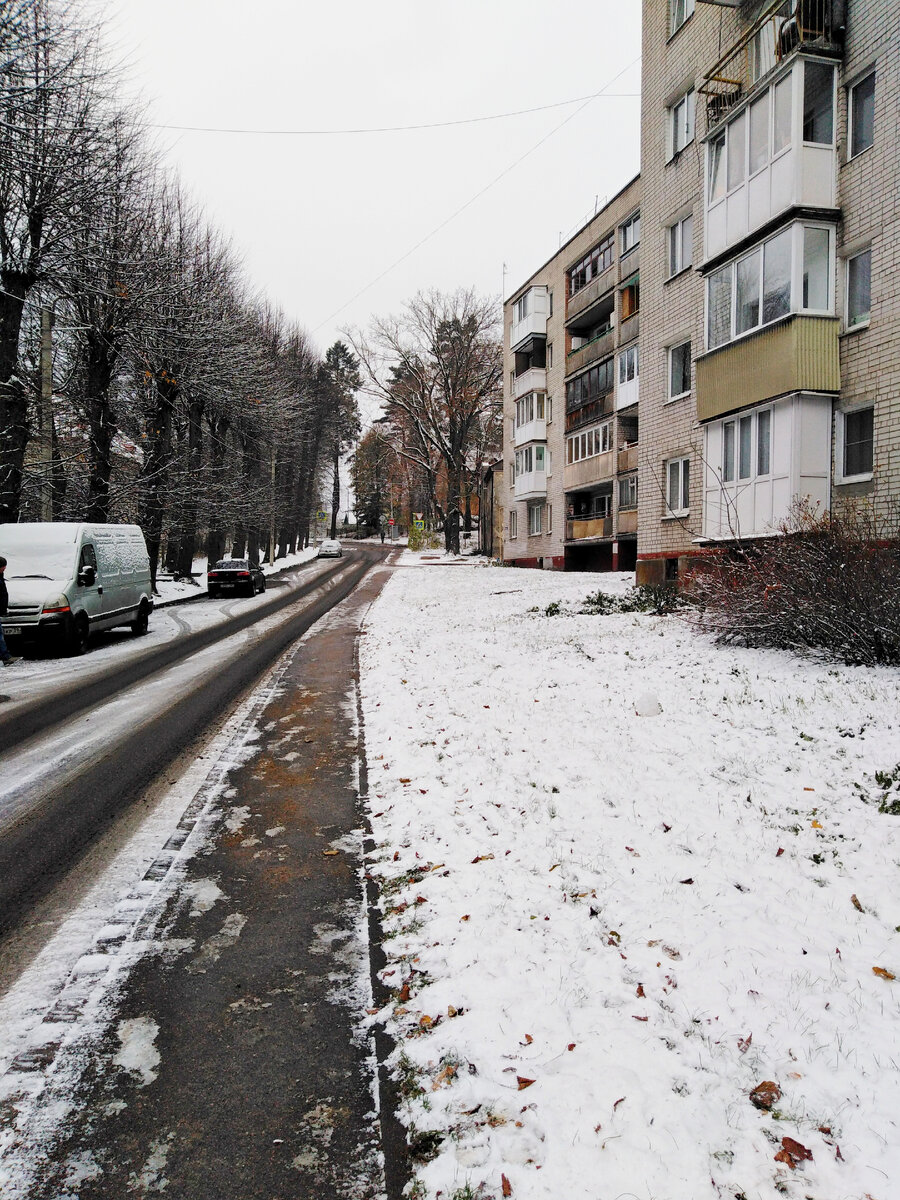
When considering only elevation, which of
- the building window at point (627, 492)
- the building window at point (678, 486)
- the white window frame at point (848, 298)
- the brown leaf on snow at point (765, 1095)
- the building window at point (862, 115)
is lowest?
the brown leaf on snow at point (765, 1095)

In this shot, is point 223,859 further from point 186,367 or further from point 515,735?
point 186,367

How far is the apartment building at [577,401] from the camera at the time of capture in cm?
2806

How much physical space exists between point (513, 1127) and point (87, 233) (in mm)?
18248

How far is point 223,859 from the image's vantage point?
4.80 m

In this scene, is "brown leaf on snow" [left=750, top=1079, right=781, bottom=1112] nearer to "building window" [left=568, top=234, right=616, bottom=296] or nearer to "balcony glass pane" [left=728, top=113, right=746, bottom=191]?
"balcony glass pane" [left=728, top=113, right=746, bottom=191]

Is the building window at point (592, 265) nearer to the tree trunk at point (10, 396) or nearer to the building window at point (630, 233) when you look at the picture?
the building window at point (630, 233)

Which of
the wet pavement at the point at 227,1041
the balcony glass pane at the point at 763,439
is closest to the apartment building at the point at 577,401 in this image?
the balcony glass pane at the point at 763,439

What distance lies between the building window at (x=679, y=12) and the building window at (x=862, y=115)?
22.3ft

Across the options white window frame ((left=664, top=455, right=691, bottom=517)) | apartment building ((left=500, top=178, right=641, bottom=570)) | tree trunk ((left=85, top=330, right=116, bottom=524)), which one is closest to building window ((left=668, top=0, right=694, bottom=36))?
apartment building ((left=500, top=178, right=641, bottom=570))

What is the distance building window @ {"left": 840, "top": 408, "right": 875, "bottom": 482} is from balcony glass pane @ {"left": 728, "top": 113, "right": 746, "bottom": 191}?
4963 mm

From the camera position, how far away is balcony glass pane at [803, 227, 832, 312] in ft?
39.6

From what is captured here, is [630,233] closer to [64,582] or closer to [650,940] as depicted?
[64,582]

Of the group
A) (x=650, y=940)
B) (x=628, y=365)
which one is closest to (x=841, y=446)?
(x=650, y=940)

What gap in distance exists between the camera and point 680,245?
56.2 feet
